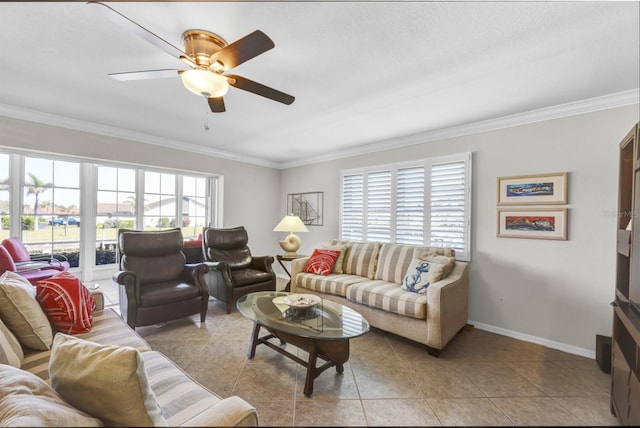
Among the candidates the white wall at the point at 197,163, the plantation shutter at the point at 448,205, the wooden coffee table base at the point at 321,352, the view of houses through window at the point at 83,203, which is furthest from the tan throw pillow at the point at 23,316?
the plantation shutter at the point at 448,205

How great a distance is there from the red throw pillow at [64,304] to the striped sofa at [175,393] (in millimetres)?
82

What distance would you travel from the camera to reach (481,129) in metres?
3.00

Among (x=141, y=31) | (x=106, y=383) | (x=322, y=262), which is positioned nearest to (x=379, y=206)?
(x=322, y=262)

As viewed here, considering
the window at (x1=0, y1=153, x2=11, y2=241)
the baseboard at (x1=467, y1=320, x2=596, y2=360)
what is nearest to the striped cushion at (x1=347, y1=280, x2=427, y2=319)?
the baseboard at (x1=467, y1=320, x2=596, y2=360)

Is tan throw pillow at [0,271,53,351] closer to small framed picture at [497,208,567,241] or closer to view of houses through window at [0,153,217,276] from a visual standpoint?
view of houses through window at [0,153,217,276]

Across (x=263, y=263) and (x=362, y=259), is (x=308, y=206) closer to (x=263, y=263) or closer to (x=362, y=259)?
(x=263, y=263)

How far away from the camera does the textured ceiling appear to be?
1479 millimetres

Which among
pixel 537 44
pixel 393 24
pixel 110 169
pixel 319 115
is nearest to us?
pixel 393 24

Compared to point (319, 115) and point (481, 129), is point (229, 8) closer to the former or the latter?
point (319, 115)

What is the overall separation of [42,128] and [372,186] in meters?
4.02

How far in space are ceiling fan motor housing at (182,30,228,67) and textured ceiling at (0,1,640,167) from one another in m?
0.04

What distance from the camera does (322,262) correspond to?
3525 millimetres

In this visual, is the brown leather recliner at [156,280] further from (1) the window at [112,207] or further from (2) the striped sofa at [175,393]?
(1) the window at [112,207]

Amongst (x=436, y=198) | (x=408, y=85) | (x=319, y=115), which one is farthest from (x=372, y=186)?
(x=408, y=85)
